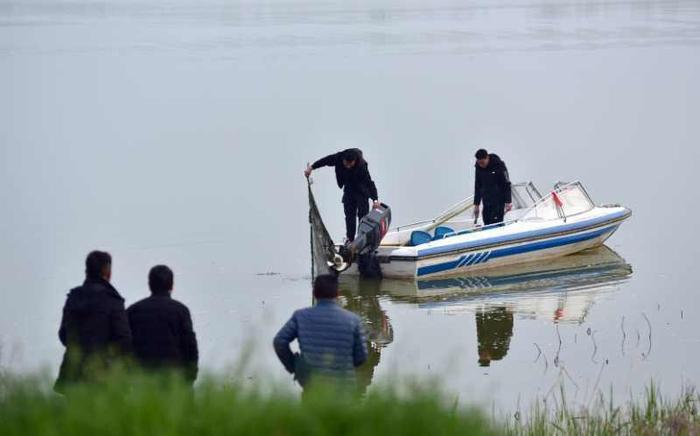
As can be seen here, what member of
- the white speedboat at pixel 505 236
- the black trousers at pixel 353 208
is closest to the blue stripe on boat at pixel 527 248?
the white speedboat at pixel 505 236

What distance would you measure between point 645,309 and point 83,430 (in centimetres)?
1022

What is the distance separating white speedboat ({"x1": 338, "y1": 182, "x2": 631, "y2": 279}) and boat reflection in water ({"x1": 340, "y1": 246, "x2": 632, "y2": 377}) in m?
0.13

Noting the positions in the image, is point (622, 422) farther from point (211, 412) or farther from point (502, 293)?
point (502, 293)

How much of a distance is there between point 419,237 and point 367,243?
4.64 ft

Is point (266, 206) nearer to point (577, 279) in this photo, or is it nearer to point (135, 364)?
point (577, 279)

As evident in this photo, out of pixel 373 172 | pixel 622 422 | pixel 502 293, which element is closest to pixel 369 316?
pixel 502 293

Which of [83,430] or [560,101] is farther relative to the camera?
[560,101]

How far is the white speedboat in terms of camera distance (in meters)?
16.8

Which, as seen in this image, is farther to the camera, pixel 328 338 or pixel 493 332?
pixel 493 332

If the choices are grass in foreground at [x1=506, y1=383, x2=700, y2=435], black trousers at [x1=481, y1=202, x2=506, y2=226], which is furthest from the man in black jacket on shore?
grass in foreground at [x1=506, y1=383, x2=700, y2=435]

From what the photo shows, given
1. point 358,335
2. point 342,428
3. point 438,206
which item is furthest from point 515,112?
point 342,428

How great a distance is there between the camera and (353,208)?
Result: 1680 centimetres

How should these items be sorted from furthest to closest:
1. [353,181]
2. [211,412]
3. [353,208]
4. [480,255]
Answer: [480,255] < [353,208] < [353,181] < [211,412]

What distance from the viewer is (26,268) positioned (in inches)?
707
